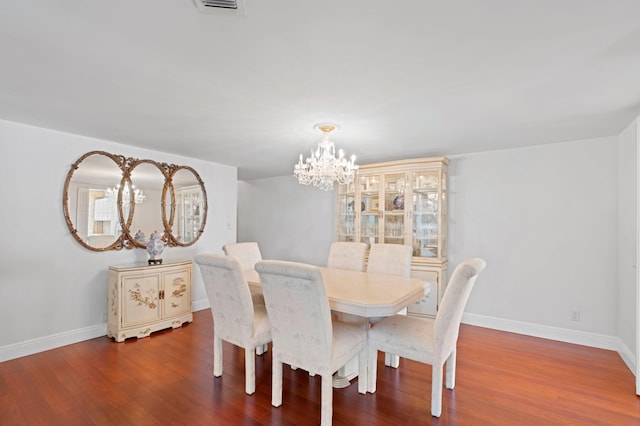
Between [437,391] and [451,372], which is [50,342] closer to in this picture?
[437,391]

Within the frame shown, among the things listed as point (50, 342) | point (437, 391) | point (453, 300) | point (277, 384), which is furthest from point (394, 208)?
point (50, 342)

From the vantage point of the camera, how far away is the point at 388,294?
→ 224 centimetres

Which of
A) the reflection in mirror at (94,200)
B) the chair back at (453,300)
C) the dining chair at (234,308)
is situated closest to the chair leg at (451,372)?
the chair back at (453,300)

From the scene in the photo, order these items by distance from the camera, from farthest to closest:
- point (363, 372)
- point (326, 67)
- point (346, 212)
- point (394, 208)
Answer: point (346, 212), point (394, 208), point (363, 372), point (326, 67)

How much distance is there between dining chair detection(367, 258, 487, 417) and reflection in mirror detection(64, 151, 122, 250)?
322 centimetres

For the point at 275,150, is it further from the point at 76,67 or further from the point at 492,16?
the point at 492,16

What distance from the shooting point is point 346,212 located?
4.74m

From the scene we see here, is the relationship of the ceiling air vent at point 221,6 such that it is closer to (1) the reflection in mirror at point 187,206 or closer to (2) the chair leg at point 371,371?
(2) the chair leg at point 371,371

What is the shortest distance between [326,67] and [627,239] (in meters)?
3.28

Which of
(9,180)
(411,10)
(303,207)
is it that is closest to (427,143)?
(411,10)

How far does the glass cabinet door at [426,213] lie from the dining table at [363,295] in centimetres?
134

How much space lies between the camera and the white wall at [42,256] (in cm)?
290

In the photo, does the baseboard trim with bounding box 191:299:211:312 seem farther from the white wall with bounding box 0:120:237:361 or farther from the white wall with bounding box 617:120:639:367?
the white wall with bounding box 617:120:639:367

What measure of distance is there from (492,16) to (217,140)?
9.33ft
